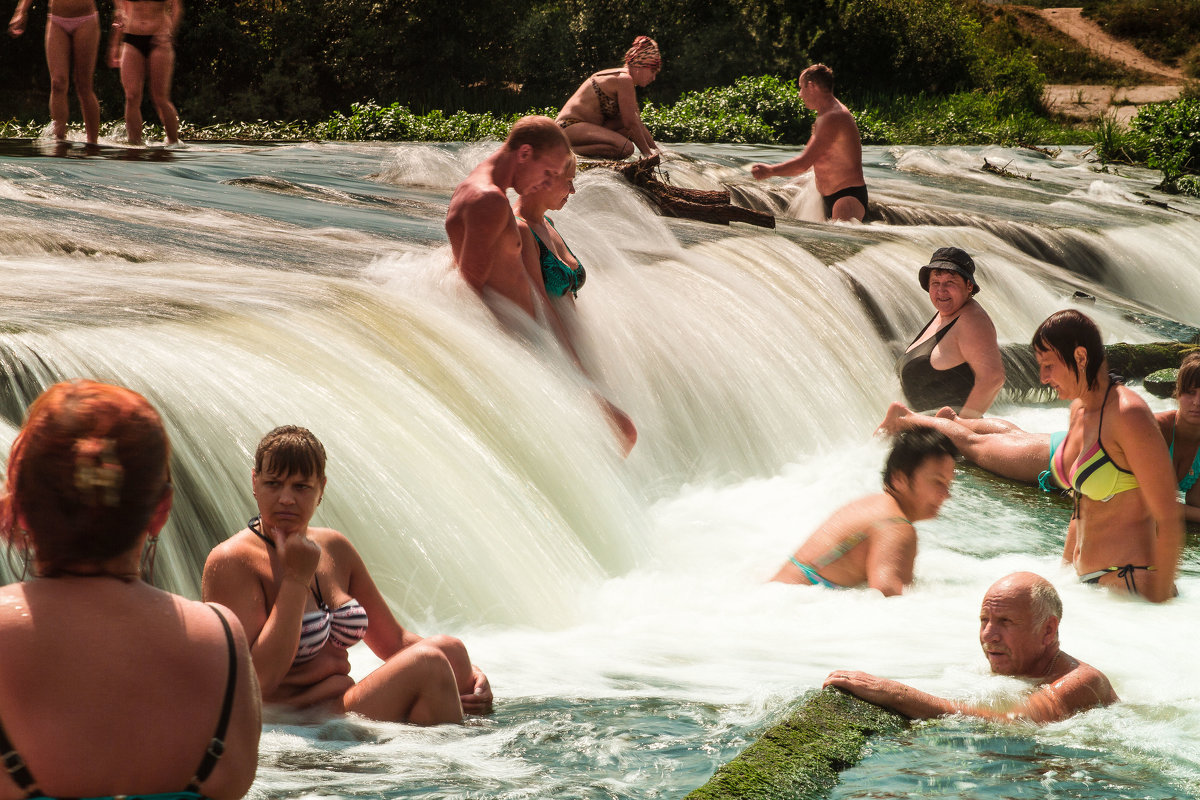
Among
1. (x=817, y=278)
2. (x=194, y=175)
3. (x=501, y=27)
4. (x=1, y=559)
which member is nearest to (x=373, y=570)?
(x=1, y=559)

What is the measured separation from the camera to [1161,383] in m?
8.41

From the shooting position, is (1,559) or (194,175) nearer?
(1,559)

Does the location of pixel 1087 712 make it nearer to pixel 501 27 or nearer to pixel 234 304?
pixel 234 304

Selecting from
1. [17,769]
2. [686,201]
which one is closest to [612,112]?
[686,201]

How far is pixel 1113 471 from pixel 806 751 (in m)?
2.26

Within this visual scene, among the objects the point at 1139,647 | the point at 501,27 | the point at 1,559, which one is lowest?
the point at 1139,647

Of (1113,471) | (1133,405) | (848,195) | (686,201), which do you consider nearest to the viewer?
(1133,405)

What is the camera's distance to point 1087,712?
384cm

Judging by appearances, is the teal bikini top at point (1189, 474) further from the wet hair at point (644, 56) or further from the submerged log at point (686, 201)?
the wet hair at point (644, 56)

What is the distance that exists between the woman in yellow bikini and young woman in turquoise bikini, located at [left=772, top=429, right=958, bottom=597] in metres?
0.53

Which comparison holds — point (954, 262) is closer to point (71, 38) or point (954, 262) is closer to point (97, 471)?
point (97, 471)

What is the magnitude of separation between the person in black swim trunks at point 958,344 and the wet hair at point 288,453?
481cm

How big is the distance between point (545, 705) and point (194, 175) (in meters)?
8.23

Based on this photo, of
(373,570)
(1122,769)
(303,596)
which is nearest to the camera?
(303,596)
